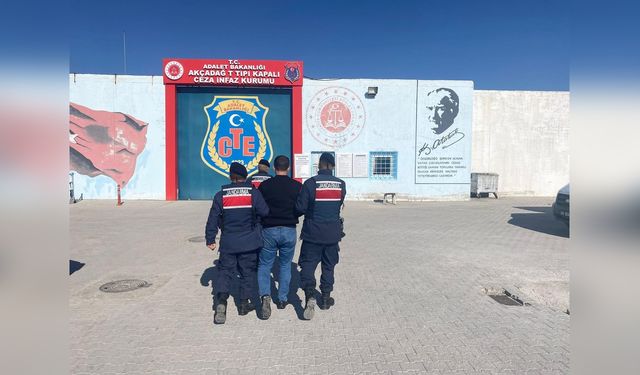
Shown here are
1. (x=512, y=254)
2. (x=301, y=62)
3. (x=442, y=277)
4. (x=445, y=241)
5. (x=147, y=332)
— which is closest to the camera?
(x=147, y=332)

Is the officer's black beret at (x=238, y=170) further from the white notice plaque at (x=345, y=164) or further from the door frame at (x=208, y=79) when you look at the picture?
the white notice plaque at (x=345, y=164)

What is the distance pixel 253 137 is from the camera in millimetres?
17625

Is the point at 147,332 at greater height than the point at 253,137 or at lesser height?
lesser

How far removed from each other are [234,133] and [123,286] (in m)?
12.9

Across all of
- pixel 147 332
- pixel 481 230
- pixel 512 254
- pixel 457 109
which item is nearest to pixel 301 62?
pixel 457 109

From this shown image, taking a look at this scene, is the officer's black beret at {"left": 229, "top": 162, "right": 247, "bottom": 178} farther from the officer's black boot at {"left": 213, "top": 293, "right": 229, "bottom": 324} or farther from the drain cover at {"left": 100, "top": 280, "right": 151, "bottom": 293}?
the drain cover at {"left": 100, "top": 280, "right": 151, "bottom": 293}

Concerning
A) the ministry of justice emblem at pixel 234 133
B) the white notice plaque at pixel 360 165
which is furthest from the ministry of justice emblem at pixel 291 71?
the white notice plaque at pixel 360 165

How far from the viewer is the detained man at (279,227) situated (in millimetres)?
4543

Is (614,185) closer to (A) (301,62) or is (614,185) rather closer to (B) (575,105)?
(B) (575,105)

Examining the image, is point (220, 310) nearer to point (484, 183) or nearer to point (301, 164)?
point (301, 164)

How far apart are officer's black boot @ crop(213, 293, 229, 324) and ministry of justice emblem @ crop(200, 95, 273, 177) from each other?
13498 millimetres

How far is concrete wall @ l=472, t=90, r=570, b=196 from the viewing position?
784 inches

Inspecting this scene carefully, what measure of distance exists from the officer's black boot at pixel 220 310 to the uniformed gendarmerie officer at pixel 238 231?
2 cm

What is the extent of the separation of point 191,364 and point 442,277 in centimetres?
414
